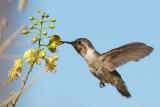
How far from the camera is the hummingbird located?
625 centimetres

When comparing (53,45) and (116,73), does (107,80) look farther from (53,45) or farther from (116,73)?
(53,45)

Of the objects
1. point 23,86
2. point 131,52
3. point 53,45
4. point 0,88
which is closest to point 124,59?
point 131,52

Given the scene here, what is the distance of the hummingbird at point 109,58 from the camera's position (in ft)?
20.5

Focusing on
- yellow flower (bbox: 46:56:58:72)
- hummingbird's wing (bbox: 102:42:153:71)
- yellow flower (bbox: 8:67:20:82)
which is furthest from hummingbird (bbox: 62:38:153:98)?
yellow flower (bbox: 8:67:20:82)

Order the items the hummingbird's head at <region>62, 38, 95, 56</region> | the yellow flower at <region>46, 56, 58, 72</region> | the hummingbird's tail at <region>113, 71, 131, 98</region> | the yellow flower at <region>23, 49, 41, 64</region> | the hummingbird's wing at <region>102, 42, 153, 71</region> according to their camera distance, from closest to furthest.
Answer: the yellow flower at <region>23, 49, 41, 64</region>
the yellow flower at <region>46, 56, 58, 72</region>
the hummingbird's wing at <region>102, 42, 153, 71</region>
the hummingbird's head at <region>62, 38, 95, 56</region>
the hummingbird's tail at <region>113, 71, 131, 98</region>

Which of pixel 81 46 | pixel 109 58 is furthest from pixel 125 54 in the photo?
pixel 81 46

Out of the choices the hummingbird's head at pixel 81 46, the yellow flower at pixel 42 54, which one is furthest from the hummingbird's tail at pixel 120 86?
the yellow flower at pixel 42 54

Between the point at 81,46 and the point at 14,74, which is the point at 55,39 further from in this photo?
the point at 81,46

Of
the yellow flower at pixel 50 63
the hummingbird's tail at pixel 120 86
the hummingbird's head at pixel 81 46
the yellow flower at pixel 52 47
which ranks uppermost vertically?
the hummingbird's head at pixel 81 46

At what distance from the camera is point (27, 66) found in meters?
5.32

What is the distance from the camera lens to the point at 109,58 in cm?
662

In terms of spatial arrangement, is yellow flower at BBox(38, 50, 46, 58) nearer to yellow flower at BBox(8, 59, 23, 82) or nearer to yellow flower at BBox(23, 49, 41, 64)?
yellow flower at BBox(23, 49, 41, 64)

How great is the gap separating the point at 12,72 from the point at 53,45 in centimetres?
47

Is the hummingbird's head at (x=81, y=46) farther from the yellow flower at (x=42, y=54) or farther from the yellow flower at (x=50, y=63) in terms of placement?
the yellow flower at (x=42, y=54)
